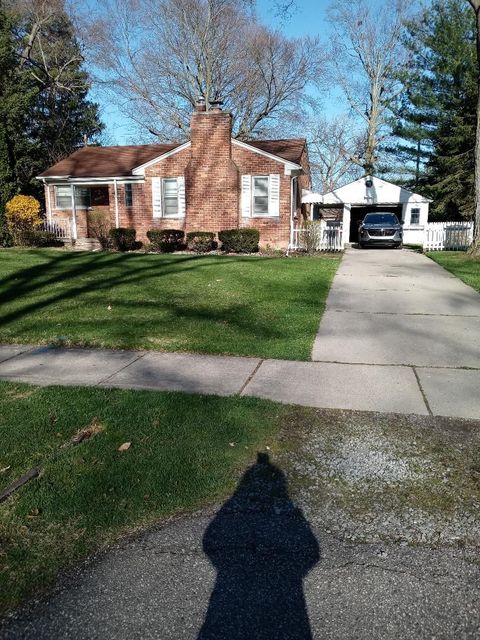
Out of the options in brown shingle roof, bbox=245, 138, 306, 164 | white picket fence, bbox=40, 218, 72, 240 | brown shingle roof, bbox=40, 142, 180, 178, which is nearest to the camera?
brown shingle roof, bbox=245, 138, 306, 164

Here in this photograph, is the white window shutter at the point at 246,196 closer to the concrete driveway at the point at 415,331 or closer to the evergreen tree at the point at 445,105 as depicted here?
the concrete driveway at the point at 415,331

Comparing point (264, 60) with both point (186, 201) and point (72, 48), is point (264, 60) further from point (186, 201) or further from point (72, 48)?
point (186, 201)

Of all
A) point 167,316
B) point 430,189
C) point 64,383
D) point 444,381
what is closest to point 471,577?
point 444,381

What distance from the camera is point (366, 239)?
73.0ft

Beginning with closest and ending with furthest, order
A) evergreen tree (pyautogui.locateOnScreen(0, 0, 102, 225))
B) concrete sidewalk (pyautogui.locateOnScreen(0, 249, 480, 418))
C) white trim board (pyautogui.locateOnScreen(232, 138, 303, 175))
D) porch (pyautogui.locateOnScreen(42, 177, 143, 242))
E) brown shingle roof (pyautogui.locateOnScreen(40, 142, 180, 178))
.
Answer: concrete sidewalk (pyautogui.locateOnScreen(0, 249, 480, 418)) < white trim board (pyautogui.locateOnScreen(232, 138, 303, 175)) < porch (pyautogui.locateOnScreen(42, 177, 143, 242)) < brown shingle roof (pyautogui.locateOnScreen(40, 142, 180, 178)) < evergreen tree (pyautogui.locateOnScreen(0, 0, 102, 225))

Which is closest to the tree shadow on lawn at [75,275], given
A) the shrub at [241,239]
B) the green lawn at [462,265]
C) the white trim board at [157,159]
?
the shrub at [241,239]

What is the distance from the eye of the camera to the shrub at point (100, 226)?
21.2m

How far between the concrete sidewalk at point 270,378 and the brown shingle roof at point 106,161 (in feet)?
56.8

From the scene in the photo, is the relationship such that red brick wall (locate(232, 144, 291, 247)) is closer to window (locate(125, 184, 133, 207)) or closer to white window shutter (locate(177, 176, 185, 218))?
white window shutter (locate(177, 176, 185, 218))

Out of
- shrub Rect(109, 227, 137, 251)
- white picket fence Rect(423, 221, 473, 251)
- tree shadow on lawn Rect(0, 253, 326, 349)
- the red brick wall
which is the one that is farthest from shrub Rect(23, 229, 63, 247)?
white picket fence Rect(423, 221, 473, 251)

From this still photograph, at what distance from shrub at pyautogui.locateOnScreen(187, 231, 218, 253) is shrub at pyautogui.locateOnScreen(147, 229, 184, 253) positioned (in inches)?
23.5

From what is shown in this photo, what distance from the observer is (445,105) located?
1307 inches

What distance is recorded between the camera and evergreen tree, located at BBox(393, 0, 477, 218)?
31219 mm

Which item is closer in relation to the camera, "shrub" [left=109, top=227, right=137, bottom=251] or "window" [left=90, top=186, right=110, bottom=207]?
"shrub" [left=109, top=227, right=137, bottom=251]
